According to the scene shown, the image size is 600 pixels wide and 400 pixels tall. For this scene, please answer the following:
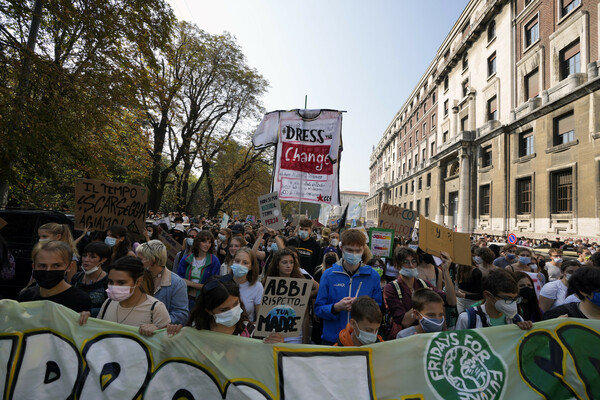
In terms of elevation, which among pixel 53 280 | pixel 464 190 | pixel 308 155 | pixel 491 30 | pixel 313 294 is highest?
pixel 491 30

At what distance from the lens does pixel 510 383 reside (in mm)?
2434

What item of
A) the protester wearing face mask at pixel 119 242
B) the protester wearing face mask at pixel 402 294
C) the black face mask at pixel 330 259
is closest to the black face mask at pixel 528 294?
the protester wearing face mask at pixel 402 294

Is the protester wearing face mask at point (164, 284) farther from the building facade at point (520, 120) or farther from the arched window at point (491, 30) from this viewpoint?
the arched window at point (491, 30)

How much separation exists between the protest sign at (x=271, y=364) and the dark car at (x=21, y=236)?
14.7 feet

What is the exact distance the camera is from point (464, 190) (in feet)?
98.2

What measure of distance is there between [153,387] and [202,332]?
49 cm

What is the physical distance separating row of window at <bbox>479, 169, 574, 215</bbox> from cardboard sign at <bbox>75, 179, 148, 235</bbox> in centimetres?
2165

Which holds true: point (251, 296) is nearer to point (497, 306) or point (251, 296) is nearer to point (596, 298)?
point (497, 306)

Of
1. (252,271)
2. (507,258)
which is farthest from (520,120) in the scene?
(252,271)

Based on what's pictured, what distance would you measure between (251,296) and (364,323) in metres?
1.56

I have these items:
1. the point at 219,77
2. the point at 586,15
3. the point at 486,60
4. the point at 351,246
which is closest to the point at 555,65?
the point at 586,15

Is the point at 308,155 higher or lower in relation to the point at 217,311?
higher

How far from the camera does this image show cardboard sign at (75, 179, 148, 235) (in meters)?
5.84

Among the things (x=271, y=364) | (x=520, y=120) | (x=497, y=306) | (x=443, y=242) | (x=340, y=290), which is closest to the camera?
(x=271, y=364)
